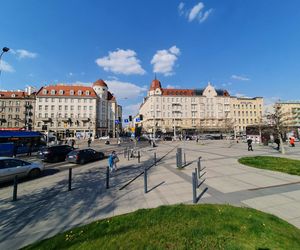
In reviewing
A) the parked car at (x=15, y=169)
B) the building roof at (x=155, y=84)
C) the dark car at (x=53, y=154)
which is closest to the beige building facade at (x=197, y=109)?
the building roof at (x=155, y=84)

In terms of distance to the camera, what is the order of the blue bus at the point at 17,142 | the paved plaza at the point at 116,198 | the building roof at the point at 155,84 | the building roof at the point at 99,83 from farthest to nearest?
the building roof at the point at 155,84 → the building roof at the point at 99,83 → the blue bus at the point at 17,142 → the paved plaza at the point at 116,198

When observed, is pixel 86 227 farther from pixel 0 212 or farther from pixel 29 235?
pixel 0 212

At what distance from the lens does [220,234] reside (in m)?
4.17

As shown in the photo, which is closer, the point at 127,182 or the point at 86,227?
the point at 86,227

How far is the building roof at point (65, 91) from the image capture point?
76.5 meters

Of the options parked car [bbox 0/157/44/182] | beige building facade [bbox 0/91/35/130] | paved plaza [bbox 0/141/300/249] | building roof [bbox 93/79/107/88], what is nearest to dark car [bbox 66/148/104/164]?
parked car [bbox 0/157/44/182]

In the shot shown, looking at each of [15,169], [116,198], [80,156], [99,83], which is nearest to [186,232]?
[116,198]

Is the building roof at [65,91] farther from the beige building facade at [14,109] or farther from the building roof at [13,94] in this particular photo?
the building roof at [13,94]

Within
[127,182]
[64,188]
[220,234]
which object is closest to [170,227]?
[220,234]

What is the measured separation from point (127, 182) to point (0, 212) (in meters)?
5.45

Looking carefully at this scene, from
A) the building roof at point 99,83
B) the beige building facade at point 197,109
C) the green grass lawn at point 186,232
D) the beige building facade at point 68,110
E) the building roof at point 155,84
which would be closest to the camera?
the green grass lawn at point 186,232

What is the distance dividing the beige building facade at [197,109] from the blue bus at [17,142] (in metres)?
64.0

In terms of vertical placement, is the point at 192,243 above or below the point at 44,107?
below

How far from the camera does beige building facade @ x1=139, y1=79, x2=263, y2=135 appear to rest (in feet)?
301
